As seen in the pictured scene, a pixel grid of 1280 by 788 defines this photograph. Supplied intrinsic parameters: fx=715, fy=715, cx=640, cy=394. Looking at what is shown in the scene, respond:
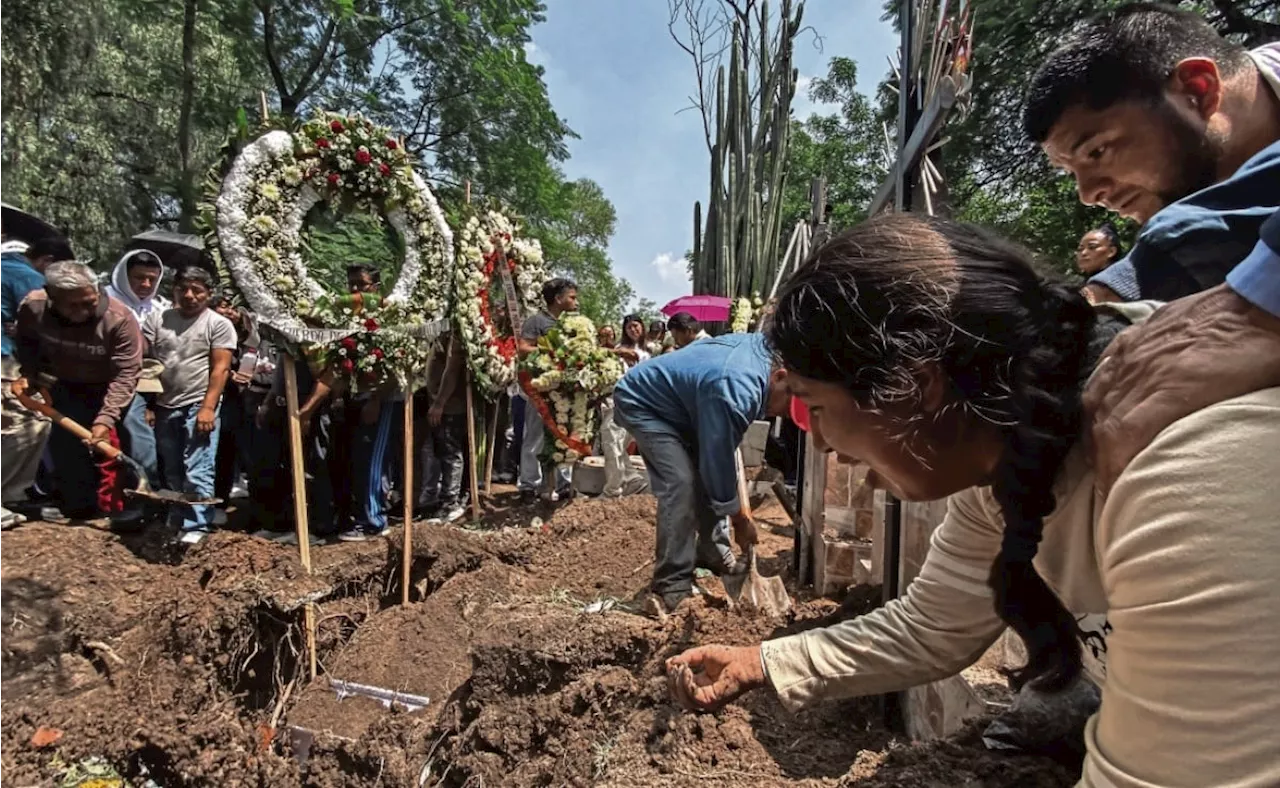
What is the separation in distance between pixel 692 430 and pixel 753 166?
7.99 metres

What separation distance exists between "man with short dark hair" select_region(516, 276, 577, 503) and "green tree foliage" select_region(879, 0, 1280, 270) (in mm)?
4615

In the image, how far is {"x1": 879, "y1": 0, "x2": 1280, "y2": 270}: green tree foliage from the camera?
845 cm

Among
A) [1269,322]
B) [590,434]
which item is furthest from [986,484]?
[590,434]

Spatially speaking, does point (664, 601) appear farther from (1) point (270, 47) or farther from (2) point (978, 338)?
(1) point (270, 47)

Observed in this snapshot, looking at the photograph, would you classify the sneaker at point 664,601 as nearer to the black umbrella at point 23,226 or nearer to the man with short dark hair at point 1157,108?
the man with short dark hair at point 1157,108

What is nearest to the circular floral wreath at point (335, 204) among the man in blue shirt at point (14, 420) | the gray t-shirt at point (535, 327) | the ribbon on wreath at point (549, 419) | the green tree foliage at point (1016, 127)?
the ribbon on wreath at point (549, 419)

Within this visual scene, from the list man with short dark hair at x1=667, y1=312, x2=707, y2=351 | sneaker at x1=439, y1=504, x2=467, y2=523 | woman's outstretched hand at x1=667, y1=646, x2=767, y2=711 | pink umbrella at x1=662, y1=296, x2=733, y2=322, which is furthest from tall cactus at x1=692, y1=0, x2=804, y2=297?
woman's outstretched hand at x1=667, y1=646, x2=767, y2=711

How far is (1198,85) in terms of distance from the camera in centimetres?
128

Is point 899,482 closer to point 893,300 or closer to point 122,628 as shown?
point 893,300

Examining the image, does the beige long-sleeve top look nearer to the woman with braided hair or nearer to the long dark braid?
the woman with braided hair

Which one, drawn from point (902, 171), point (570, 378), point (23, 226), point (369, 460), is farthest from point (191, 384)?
point (902, 171)

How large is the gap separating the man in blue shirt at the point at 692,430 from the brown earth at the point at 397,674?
325mm

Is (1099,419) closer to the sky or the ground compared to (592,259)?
closer to the ground

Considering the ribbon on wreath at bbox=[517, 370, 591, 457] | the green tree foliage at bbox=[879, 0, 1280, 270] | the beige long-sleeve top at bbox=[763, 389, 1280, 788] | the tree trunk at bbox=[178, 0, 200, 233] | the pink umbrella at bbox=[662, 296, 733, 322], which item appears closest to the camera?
the beige long-sleeve top at bbox=[763, 389, 1280, 788]
